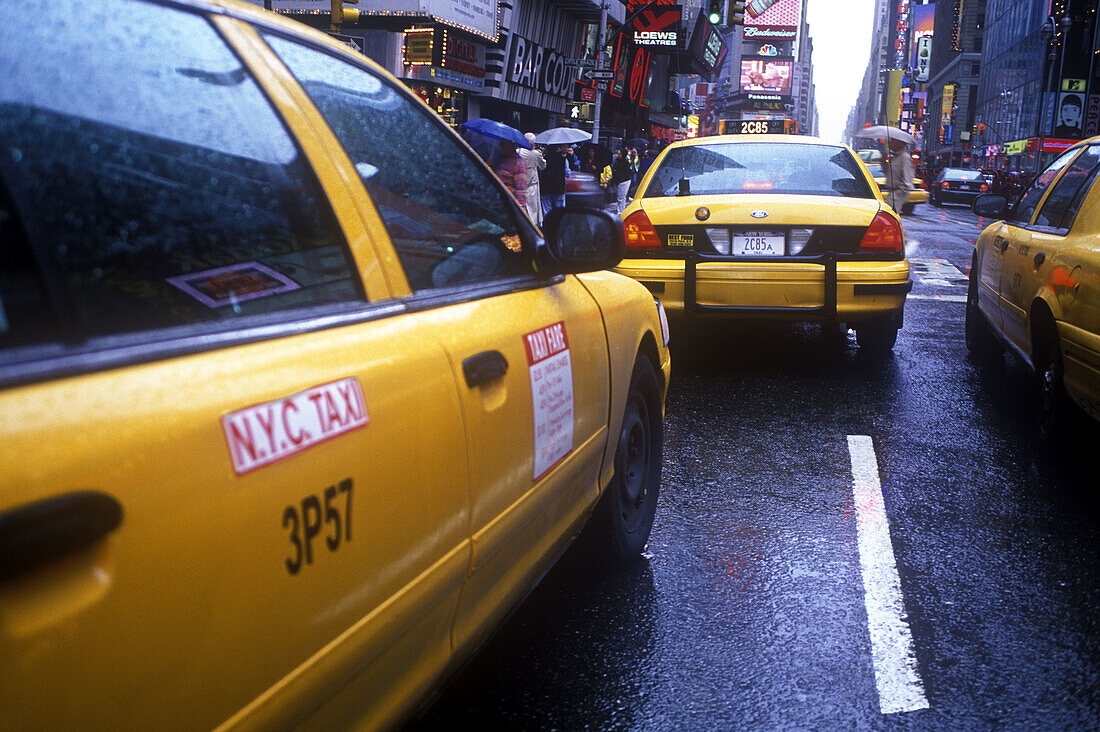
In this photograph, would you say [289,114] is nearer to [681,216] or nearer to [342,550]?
[342,550]

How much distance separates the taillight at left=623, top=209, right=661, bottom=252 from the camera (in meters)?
7.10

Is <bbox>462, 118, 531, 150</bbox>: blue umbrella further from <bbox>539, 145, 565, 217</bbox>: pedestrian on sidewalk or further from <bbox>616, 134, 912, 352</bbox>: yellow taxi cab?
<bbox>539, 145, 565, 217</bbox>: pedestrian on sidewalk

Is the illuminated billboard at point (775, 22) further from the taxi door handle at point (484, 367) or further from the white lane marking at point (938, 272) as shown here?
the taxi door handle at point (484, 367)

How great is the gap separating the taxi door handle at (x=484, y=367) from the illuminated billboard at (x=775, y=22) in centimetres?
17207

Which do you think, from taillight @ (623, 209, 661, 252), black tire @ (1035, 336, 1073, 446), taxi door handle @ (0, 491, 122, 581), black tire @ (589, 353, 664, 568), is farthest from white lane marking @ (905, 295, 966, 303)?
taxi door handle @ (0, 491, 122, 581)

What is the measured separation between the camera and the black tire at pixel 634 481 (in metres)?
3.53

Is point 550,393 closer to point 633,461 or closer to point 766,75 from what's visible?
point 633,461

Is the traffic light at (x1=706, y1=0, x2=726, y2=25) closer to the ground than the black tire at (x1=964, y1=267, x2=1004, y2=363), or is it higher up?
higher up

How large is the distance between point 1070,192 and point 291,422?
543cm

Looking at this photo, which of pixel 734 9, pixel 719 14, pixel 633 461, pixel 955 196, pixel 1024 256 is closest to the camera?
Answer: pixel 633 461

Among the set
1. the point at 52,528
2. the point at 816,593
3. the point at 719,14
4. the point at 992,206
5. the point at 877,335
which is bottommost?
the point at 816,593

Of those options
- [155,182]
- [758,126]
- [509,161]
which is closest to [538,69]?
[509,161]

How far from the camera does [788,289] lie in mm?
6816

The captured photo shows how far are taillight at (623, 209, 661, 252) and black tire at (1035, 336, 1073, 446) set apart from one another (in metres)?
2.57
